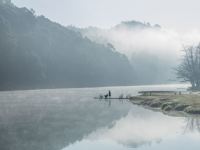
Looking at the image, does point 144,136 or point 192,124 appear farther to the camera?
point 192,124

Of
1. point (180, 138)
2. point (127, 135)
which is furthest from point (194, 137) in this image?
point (127, 135)

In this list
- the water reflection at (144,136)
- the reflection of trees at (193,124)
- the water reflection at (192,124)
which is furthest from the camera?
the reflection of trees at (193,124)

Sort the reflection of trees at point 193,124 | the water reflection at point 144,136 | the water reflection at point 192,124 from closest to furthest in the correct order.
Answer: the water reflection at point 144,136 < the water reflection at point 192,124 < the reflection of trees at point 193,124

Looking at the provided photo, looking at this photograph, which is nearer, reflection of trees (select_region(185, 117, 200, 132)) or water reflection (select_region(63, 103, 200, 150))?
water reflection (select_region(63, 103, 200, 150))

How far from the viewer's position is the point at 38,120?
6325cm

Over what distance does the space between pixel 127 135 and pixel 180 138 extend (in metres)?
7.05

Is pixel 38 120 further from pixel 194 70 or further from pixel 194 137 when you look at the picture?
pixel 194 70

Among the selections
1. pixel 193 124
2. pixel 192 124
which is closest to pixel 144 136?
pixel 192 124

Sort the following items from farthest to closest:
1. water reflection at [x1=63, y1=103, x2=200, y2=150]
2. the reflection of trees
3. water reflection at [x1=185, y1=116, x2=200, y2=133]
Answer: the reflection of trees → water reflection at [x1=185, y1=116, x2=200, y2=133] → water reflection at [x1=63, y1=103, x2=200, y2=150]

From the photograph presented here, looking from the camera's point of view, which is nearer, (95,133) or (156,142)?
(156,142)

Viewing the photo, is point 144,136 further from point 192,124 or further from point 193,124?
point 193,124

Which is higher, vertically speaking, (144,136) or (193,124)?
(193,124)

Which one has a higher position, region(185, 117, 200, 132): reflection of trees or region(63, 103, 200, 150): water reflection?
region(185, 117, 200, 132): reflection of trees

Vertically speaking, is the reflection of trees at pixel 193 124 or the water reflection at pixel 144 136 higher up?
the reflection of trees at pixel 193 124
